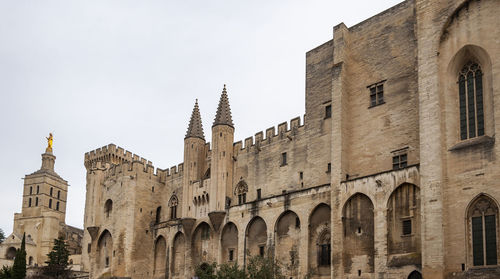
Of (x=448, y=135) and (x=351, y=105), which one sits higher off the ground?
(x=351, y=105)

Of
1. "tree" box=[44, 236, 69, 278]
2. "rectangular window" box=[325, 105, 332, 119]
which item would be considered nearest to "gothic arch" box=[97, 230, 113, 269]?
"tree" box=[44, 236, 69, 278]

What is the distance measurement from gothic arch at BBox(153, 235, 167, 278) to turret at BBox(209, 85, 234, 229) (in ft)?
23.0

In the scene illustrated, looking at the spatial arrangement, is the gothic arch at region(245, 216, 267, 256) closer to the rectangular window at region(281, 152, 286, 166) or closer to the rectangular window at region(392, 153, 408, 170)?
the rectangular window at region(281, 152, 286, 166)

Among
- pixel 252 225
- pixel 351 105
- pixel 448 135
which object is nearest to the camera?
pixel 448 135

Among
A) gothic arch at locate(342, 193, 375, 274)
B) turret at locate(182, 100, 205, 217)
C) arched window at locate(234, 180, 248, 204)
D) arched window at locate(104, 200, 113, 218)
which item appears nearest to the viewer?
gothic arch at locate(342, 193, 375, 274)

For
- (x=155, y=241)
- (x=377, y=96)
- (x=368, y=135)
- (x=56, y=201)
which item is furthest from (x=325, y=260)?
(x=56, y=201)

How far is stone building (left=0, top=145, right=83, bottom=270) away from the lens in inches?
2749

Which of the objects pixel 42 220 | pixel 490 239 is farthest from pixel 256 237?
pixel 42 220

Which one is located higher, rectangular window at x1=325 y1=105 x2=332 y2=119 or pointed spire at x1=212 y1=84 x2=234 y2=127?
pointed spire at x1=212 y1=84 x2=234 y2=127

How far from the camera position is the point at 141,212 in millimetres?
46969

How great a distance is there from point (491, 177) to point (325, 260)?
11.1 metres

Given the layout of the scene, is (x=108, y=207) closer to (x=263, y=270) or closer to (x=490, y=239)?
(x=263, y=270)

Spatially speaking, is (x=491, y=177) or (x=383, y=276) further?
(x=383, y=276)

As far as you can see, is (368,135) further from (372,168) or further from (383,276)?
(383,276)
